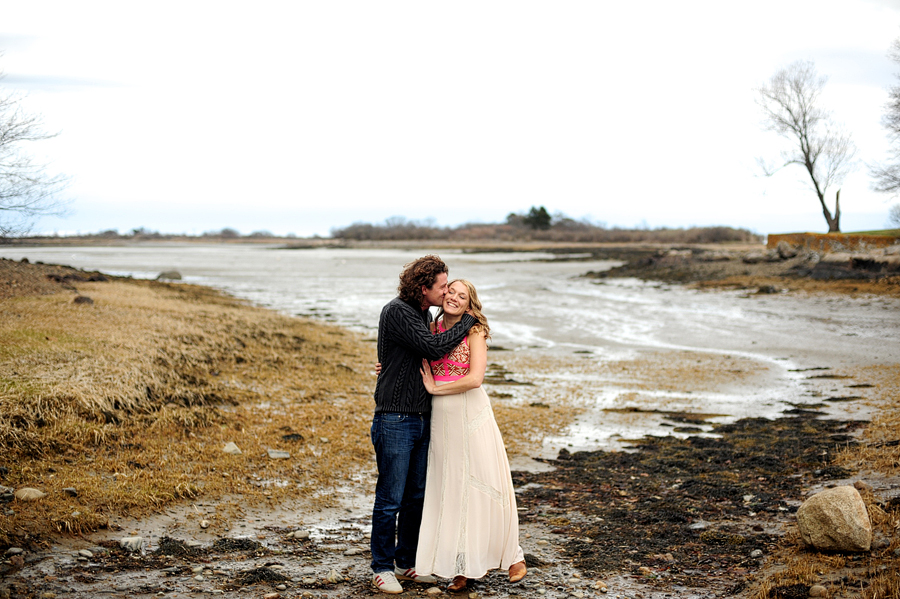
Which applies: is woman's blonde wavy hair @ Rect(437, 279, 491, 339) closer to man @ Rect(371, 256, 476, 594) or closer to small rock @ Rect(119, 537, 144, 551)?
man @ Rect(371, 256, 476, 594)

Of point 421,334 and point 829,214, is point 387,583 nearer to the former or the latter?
point 421,334

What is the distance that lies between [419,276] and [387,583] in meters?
2.20

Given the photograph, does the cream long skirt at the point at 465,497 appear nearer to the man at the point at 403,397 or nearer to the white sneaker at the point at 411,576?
the man at the point at 403,397

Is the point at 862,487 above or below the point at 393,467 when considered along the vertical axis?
below

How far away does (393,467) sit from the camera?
5145 mm

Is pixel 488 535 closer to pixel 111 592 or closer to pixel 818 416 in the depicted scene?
pixel 111 592

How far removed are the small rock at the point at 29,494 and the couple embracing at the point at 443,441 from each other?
123 inches

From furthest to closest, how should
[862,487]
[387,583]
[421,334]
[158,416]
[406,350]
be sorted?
[158,416] → [862,487] → [406,350] → [387,583] → [421,334]

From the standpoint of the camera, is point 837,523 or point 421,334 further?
point 837,523

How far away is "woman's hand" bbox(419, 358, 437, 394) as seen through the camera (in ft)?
16.7

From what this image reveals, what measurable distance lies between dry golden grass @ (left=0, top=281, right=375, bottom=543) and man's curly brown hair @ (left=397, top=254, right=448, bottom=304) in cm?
334

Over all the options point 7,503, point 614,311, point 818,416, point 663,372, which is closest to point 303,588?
point 7,503

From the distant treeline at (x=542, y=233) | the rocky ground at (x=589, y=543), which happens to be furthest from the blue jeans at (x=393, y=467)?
the distant treeline at (x=542, y=233)

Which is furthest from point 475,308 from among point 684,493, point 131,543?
point 684,493
